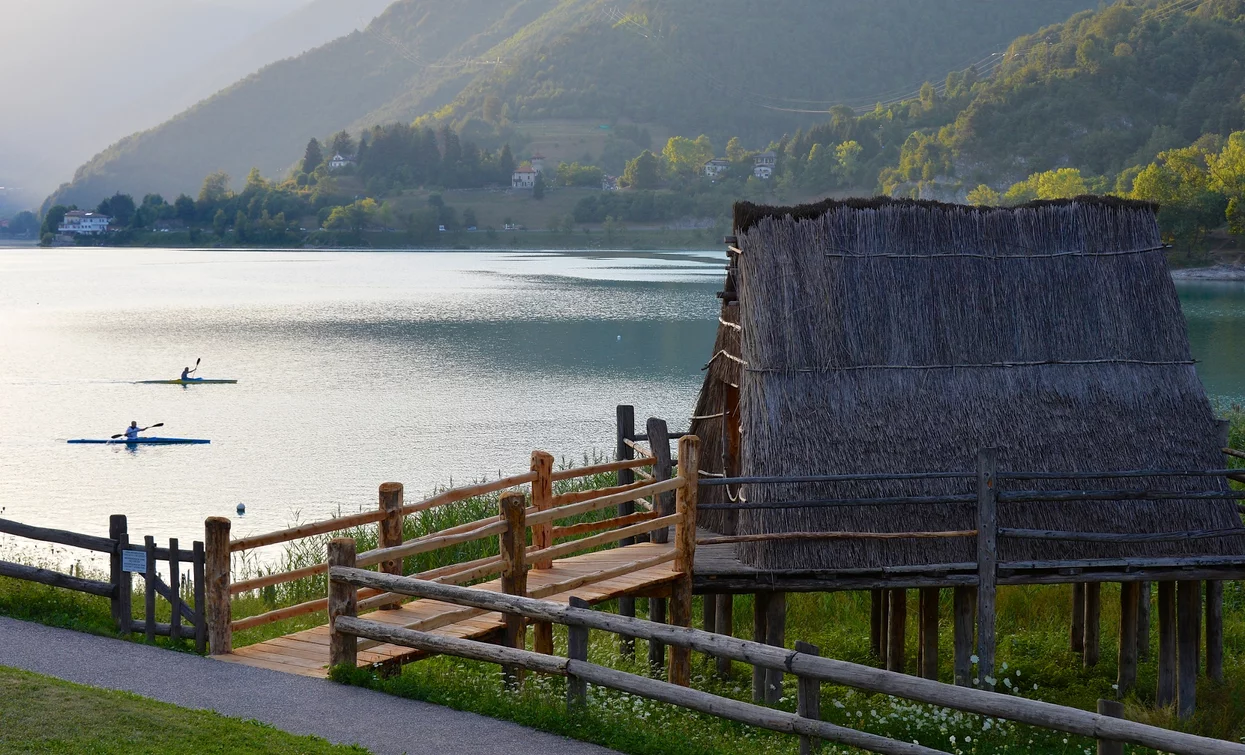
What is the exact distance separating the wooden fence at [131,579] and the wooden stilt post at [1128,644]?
10105mm

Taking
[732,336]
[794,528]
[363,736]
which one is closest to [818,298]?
[732,336]

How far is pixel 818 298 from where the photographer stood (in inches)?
545

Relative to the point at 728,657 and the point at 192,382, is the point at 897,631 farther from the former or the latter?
the point at 192,382

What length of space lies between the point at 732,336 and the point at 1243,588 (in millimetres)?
9082

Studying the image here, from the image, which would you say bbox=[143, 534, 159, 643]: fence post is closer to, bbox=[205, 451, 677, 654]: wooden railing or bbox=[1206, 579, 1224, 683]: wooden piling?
bbox=[205, 451, 677, 654]: wooden railing

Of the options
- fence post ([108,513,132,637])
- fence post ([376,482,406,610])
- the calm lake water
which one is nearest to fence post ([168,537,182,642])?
fence post ([108,513,132,637])

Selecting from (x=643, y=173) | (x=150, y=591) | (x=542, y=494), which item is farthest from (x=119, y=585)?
(x=643, y=173)

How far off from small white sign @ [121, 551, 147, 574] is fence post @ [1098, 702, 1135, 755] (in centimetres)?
784

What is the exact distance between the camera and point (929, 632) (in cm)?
1438

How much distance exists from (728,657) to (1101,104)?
155739mm

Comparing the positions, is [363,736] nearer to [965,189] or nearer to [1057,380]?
[1057,380]

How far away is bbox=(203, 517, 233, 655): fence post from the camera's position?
34.6ft

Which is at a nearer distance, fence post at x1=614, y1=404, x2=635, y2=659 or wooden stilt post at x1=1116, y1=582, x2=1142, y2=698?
wooden stilt post at x1=1116, y1=582, x2=1142, y2=698

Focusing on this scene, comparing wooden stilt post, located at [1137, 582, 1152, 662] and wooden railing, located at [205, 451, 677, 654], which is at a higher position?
wooden railing, located at [205, 451, 677, 654]
